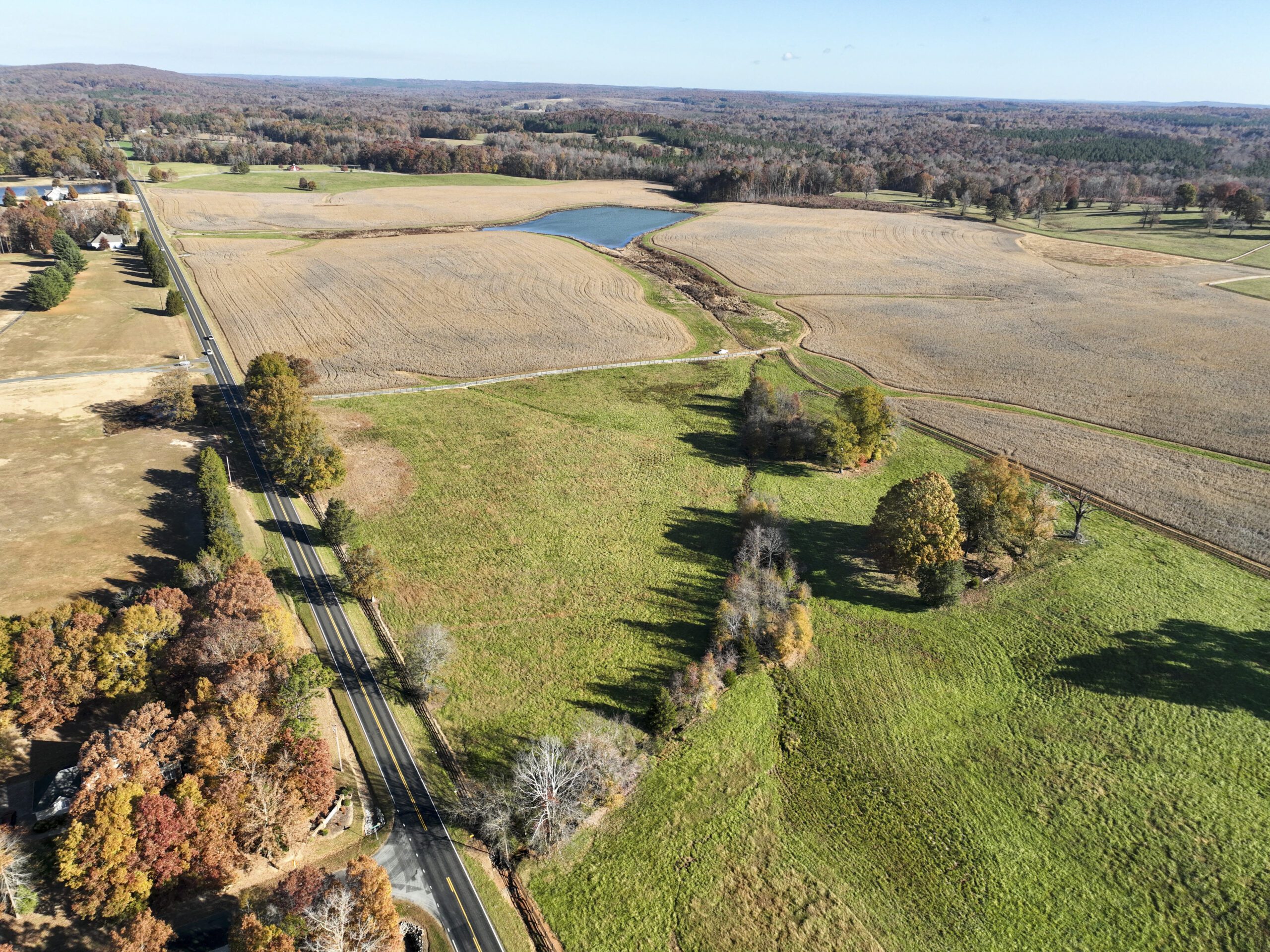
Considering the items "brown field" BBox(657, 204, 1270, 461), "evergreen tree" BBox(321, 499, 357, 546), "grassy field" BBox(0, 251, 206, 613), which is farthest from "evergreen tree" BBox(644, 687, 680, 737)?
"brown field" BBox(657, 204, 1270, 461)

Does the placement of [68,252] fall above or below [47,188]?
below

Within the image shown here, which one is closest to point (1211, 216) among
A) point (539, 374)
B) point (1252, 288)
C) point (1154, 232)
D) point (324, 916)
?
point (1154, 232)

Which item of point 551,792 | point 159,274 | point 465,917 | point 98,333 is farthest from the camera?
point 159,274

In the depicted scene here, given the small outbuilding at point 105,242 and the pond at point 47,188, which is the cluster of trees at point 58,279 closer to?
the small outbuilding at point 105,242

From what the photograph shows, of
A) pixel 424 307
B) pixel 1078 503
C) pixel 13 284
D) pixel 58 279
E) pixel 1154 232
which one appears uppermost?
pixel 1154 232

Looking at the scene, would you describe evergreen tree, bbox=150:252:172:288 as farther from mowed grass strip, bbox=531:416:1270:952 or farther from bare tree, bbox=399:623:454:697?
mowed grass strip, bbox=531:416:1270:952

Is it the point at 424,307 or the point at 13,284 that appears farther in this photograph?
the point at 13,284

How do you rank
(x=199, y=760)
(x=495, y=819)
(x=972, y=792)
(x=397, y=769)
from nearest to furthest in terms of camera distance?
(x=199, y=760)
(x=495, y=819)
(x=972, y=792)
(x=397, y=769)

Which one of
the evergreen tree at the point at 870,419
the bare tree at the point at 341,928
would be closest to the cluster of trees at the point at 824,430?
the evergreen tree at the point at 870,419

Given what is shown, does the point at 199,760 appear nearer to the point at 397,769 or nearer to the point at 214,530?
the point at 397,769
